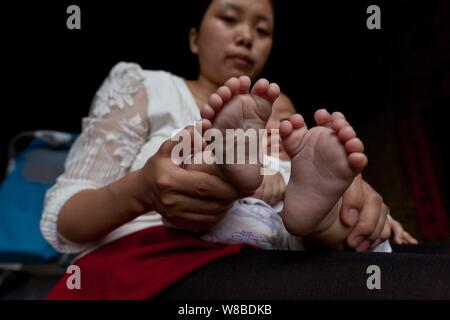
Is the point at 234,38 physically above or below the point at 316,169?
above

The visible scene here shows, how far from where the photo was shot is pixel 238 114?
54 centimetres

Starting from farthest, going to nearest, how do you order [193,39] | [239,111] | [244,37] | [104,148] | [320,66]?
1. [320,66]
2. [193,39]
3. [244,37]
4. [104,148]
5. [239,111]

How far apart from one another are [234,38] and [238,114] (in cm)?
40

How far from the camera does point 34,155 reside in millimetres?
1401

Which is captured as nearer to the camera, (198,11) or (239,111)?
(239,111)

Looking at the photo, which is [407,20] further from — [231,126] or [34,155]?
[231,126]

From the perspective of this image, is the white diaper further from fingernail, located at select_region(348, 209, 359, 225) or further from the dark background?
the dark background

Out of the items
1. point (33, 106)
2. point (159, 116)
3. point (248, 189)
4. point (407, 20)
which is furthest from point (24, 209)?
point (407, 20)

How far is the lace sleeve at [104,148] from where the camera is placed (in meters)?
0.76

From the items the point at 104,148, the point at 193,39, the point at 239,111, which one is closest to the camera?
the point at 239,111

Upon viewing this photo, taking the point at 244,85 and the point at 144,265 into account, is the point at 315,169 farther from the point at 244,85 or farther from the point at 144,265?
the point at 144,265

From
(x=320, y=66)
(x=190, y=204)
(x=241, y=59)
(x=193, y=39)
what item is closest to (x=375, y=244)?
(x=190, y=204)

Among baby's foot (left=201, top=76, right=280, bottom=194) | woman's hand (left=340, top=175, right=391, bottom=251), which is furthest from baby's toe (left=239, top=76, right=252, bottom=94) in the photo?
woman's hand (left=340, top=175, right=391, bottom=251)
